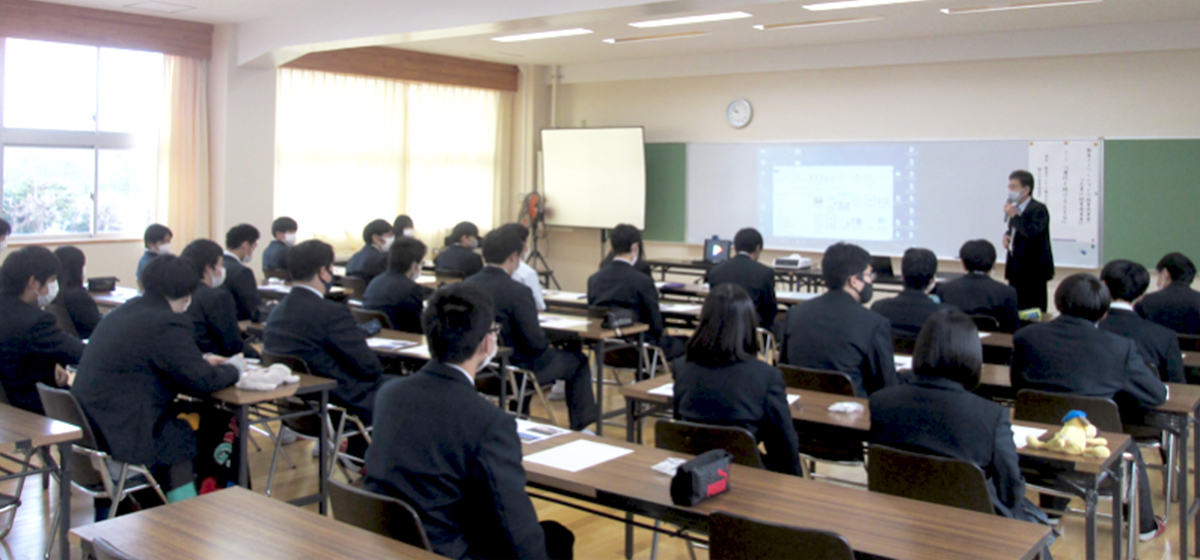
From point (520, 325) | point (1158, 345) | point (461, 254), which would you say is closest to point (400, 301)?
point (520, 325)

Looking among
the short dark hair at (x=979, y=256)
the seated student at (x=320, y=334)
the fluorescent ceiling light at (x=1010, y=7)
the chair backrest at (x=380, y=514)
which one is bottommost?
the chair backrest at (x=380, y=514)

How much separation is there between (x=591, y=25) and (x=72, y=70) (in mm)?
4319

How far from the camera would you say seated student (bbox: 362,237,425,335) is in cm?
561

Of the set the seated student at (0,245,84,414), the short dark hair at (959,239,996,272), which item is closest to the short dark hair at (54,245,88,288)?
the seated student at (0,245,84,414)

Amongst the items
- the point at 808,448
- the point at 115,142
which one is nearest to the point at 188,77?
the point at 115,142

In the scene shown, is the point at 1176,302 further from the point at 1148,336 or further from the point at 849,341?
the point at 849,341

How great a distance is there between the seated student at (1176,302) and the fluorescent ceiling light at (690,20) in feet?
12.1

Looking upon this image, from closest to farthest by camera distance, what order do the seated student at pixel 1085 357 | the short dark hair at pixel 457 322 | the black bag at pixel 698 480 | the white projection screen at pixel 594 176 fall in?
the short dark hair at pixel 457 322, the black bag at pixel 698 480, the seated student at pixel 1085 357, the white projection screen at pixel 594 176

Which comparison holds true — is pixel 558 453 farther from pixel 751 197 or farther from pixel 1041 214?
pixel 751 197

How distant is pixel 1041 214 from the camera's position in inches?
255

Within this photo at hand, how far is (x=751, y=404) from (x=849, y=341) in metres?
1.07

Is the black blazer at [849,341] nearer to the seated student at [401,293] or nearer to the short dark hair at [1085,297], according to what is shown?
the short dark hair at [1085,297]

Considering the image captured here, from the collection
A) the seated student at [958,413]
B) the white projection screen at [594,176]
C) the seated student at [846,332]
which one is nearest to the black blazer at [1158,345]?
the seated student at [846,332]

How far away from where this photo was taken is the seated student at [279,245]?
750 cm
